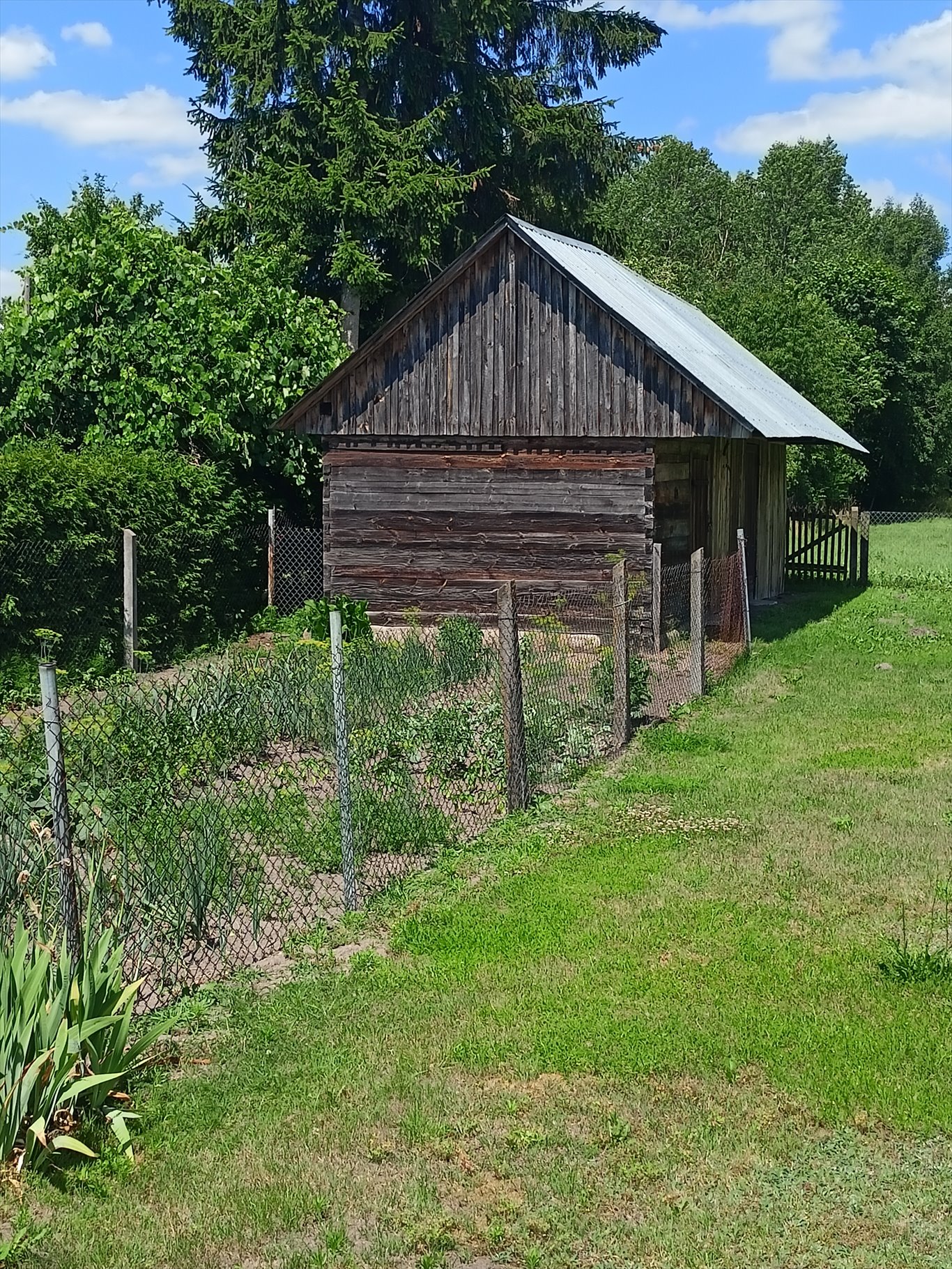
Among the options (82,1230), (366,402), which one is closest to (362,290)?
(366,402)

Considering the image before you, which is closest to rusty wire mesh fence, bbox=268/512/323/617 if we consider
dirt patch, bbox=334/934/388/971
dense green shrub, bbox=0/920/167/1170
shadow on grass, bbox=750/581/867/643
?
shadow on grass, bbox=750/581/867/643

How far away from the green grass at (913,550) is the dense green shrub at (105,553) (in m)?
14.1

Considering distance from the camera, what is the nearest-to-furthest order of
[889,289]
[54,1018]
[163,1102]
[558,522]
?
[54,1018]
[163,1102]
[558,522]
[889,289]

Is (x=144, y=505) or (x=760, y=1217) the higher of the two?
(x=144, y=505)

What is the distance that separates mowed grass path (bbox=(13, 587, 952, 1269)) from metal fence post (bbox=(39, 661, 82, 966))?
71 cm

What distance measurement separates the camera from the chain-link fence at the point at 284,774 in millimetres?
6176

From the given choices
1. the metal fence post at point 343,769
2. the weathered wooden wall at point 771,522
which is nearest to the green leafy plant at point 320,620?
the weathered wooden wall at point 771,522

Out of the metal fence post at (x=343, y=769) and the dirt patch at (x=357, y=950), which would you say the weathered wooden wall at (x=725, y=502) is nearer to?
the metal fence post at (x=343, y=769)

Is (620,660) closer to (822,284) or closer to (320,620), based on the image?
(320,620)

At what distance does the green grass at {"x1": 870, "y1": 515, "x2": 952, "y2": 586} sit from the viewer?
2808cm

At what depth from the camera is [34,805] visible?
6.12 meters

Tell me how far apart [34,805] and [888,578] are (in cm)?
2270

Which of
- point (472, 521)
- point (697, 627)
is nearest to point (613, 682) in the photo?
point (697, 627)

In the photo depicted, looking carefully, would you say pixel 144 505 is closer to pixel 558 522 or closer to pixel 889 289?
pixel 558 522
